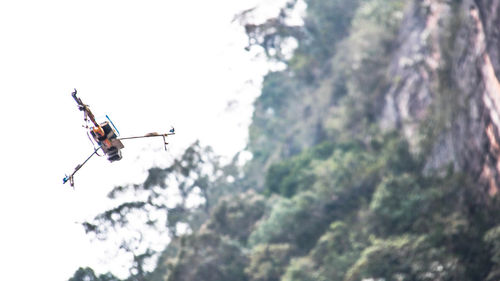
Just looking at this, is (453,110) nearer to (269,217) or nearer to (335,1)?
(269,217)

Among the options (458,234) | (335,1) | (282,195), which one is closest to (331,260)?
(458,234)

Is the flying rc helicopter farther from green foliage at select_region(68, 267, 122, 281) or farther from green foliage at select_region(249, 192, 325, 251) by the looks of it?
green foliage at select_region(249, 192, 325, 251)

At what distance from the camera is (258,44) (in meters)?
74.3

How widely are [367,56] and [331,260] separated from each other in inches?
952

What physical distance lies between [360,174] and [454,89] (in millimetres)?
10510

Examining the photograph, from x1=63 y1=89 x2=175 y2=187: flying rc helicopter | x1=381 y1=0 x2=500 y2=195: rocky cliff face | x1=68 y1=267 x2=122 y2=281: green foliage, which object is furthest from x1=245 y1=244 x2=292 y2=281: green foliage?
x1=63 y1=89 x2=175 y2=187: flying rc helicopter

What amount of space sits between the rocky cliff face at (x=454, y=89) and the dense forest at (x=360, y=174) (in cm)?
11

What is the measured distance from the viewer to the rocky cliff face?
43909mm

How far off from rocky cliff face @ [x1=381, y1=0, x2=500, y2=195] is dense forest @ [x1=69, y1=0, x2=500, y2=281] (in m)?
0.11

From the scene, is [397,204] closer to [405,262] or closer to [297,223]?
[405,262]

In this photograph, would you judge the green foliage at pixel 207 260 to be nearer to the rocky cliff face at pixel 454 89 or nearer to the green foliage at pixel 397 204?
the green foliage at pixel 397 204

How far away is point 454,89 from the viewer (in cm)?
4859

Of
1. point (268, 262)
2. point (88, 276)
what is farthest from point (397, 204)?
point (88, 276)

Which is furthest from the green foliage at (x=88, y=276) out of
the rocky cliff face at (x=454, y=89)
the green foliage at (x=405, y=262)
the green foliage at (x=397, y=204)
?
the rocky cliff face at (x=454, y=89)
